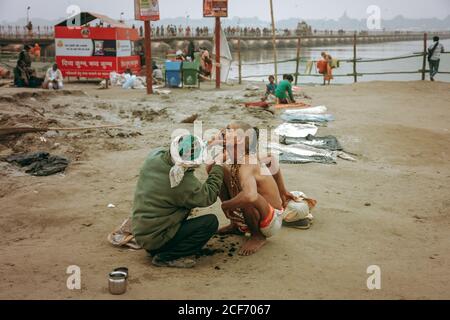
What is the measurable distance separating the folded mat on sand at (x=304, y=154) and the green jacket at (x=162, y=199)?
11.5ft

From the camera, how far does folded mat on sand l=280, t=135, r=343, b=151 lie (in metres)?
7.59

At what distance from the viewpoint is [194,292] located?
3.02m

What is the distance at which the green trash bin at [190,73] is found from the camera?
51.5 ft

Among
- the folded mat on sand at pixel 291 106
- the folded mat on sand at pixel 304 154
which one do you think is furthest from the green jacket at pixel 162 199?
the folded mat on sand at pixel 291 106

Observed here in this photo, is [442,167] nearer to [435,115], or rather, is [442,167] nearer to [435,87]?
[435,115]

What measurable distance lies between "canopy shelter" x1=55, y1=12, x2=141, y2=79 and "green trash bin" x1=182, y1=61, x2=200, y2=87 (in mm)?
3076

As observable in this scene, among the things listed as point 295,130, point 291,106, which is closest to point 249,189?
point 295,130

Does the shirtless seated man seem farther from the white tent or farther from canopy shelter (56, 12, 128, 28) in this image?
canopy shelter (56, 12, 128, 28)

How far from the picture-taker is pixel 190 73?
15.7 metres

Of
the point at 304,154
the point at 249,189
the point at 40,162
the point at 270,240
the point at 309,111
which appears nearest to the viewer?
the point at 249,189

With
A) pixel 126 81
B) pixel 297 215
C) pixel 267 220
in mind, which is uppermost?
pixel 126 81

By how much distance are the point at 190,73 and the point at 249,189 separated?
12.6 metres

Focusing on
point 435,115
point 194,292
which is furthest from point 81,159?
point 435,115

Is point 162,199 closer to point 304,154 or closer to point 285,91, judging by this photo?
point 304,154
